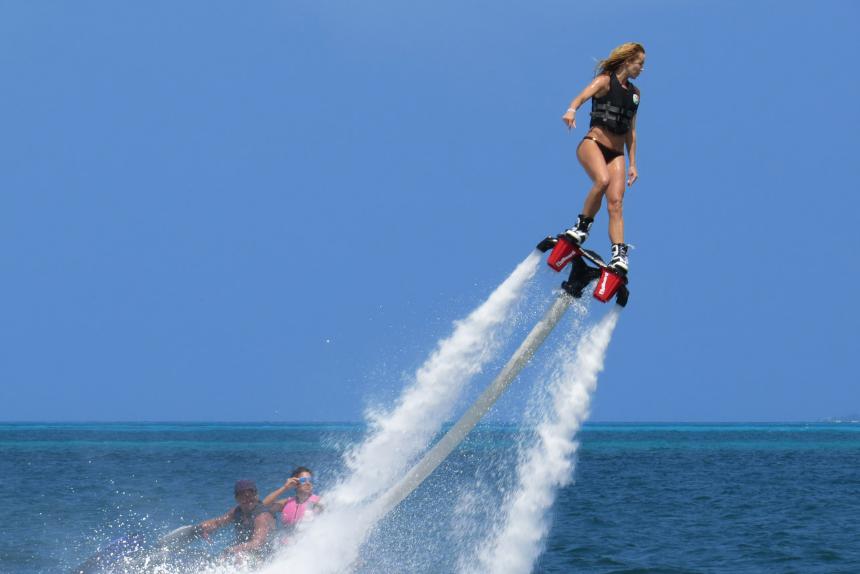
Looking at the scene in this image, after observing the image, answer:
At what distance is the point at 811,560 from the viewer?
1008 inches

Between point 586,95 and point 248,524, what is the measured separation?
913 cm

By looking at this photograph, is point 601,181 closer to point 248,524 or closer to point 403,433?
point 403,433

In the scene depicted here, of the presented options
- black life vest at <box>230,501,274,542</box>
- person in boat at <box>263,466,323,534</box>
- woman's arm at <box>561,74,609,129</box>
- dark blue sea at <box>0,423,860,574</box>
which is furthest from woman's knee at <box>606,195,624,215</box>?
black life vest at <box>230,501,274,542</box>

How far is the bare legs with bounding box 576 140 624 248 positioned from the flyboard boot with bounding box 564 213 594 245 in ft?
0.20

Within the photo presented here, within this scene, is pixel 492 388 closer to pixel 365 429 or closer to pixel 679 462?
pixel 365 429

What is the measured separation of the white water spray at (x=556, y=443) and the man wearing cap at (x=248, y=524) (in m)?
4.08

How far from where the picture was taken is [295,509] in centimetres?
1636

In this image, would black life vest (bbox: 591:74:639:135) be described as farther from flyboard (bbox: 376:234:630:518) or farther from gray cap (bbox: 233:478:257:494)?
gray cap (bbox: 233:478:257:494)

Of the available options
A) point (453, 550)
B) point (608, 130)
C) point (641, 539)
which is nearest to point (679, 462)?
point (641, 539)

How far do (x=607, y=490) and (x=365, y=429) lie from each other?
107 feet

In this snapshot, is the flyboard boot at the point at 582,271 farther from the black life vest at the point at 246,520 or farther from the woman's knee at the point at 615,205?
the black life vest at the point at 246,520

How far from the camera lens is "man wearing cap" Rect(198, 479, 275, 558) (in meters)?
16.7

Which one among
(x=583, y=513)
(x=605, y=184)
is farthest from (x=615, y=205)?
(x=583, y=513)

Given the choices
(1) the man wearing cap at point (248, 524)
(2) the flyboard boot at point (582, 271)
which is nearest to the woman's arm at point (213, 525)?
(1) the man wearing cap at point (248, 524)
